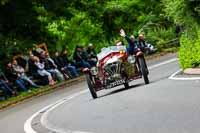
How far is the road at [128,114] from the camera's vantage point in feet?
37.2

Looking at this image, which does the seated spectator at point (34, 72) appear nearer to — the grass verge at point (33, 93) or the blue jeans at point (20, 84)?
the grass verge at point (33, 93)

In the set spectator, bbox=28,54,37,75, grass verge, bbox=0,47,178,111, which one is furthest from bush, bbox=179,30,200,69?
spectator, bbox=28,54,37,75

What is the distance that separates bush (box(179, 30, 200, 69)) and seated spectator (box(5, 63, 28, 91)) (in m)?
9.85

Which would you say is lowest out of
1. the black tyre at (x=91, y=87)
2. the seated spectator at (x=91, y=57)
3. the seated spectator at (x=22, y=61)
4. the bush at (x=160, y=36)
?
the bush at (x=160, y=36)

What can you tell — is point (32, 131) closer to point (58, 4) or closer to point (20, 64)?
point (20, 64)

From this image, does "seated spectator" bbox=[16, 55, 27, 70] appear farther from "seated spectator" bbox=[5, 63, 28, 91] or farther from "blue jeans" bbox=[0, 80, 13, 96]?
"blue jeans" bbox=[0, 80, 13, 96]

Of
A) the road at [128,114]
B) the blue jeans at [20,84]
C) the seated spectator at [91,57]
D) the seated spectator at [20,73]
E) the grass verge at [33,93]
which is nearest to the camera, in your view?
the road at [128,114]

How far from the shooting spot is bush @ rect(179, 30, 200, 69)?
745 inches

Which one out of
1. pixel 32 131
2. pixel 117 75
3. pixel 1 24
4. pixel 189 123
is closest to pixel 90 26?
pixel 1 24

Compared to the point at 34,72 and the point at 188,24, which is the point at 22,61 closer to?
the point at 34,72

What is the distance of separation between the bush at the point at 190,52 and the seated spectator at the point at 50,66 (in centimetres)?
1131

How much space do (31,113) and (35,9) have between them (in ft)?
52.6

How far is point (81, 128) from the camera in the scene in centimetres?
1304

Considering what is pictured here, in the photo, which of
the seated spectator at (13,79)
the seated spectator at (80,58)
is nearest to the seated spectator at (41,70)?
the seated spectator at (13,79)
